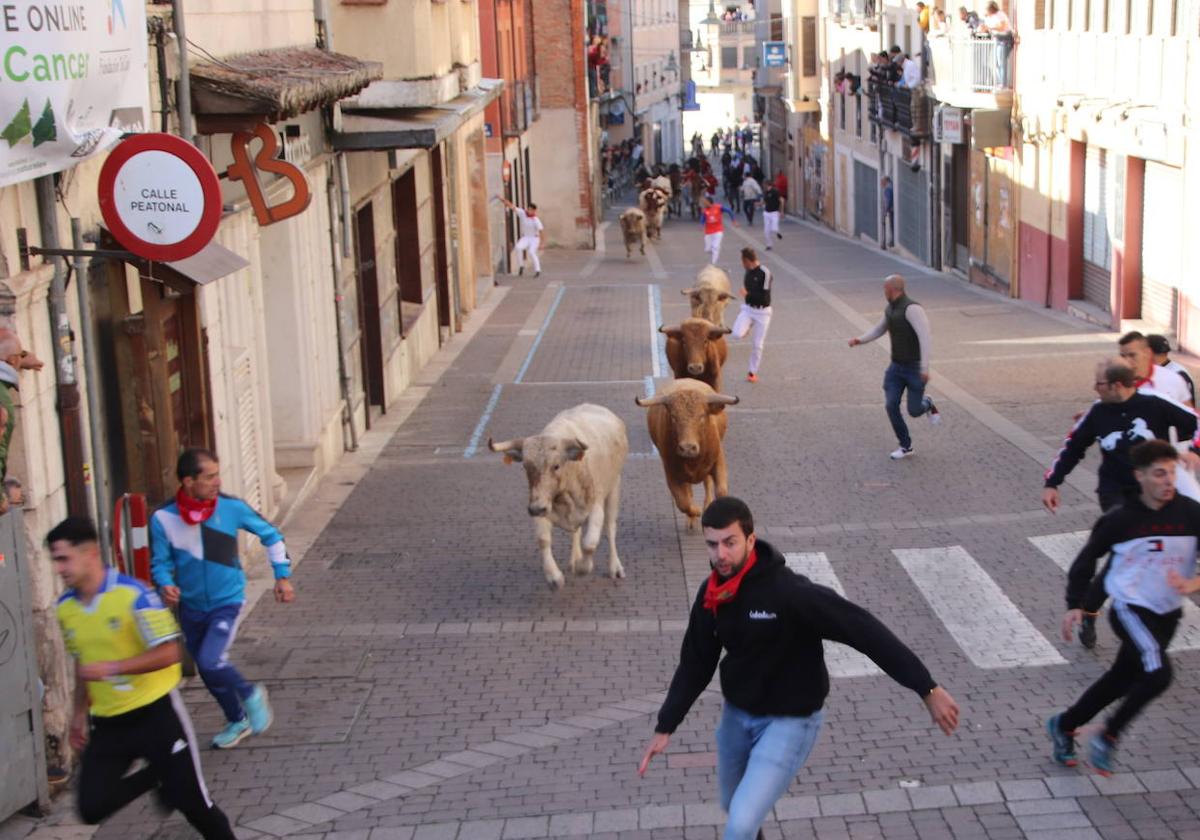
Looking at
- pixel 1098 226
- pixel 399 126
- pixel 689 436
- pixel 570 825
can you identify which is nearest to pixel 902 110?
pixel 1098 226

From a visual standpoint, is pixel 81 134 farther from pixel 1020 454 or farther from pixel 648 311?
pixel 648 311

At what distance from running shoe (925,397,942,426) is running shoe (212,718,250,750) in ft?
30.1

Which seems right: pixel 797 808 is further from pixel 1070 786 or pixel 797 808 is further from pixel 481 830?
pixel 481 830

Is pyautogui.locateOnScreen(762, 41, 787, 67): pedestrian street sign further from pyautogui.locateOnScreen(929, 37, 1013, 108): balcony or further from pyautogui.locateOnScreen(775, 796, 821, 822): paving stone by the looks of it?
pyautogui.locateOnScreen(775, 796, 821, 822): paving stone

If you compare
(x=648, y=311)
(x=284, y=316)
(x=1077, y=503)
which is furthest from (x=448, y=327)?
(x=1077, y=503)

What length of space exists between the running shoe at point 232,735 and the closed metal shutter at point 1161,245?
17585 millimetres

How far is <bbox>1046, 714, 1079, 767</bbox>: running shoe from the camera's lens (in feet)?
27.3

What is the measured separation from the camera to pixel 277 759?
9.13m

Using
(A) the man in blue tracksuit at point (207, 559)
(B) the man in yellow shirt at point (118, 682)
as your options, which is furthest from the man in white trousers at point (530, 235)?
(B) the man in yellow shirt at point (118, 682)

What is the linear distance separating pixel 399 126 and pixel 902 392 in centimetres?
685

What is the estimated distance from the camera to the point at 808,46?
6144cm

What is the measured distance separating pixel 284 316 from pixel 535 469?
510 centimetres

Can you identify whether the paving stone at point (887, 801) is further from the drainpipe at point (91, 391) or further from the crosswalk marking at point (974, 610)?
the drainpipe at point (91, 391)

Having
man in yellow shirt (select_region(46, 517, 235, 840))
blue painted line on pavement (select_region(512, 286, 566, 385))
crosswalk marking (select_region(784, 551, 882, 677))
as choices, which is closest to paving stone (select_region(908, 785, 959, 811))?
crosswalk marking (select_region(784, 551, 882, 677))
